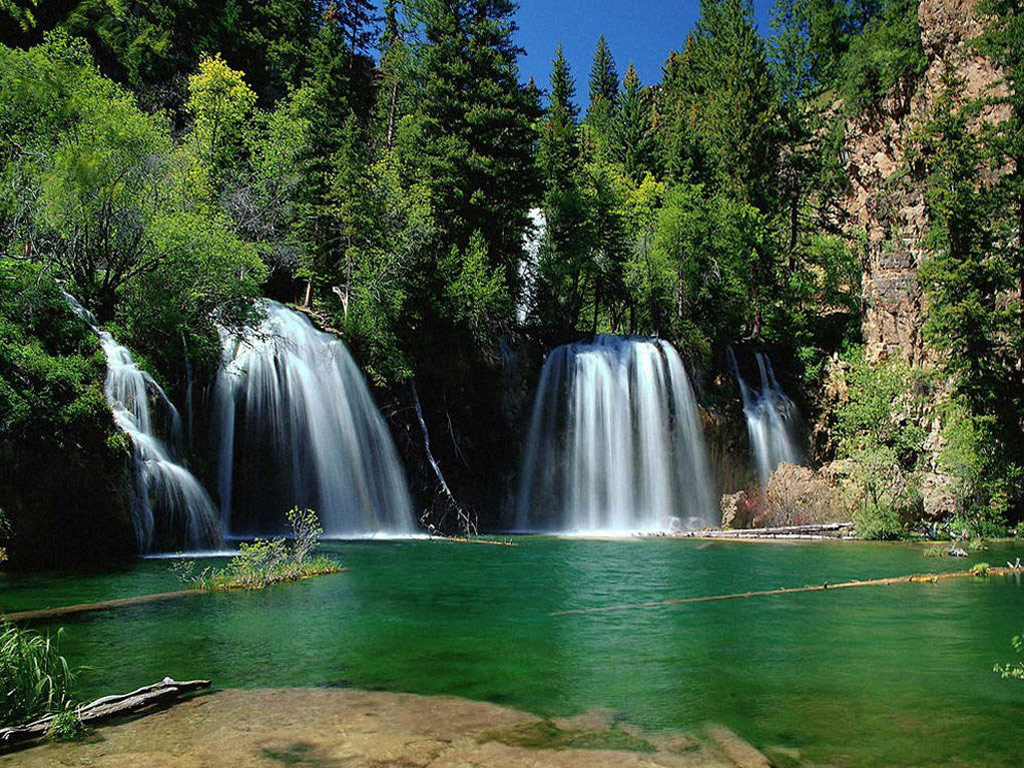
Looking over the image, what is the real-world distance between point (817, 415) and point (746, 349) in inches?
178

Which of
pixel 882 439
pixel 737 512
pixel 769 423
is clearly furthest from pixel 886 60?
pixel 737 512

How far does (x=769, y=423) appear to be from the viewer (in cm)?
3497

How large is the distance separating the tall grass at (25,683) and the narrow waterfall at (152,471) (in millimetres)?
11723

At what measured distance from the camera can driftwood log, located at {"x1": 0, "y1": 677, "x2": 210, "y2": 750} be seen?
5297mm

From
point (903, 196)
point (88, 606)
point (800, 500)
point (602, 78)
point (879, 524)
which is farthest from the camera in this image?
point (602, 78)

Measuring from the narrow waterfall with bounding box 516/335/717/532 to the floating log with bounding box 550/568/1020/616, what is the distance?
50.0 ft

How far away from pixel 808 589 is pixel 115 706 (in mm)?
11904

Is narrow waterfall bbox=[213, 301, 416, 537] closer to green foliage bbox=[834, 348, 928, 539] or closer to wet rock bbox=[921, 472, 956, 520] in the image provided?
green foliage bbox=[834, 348, 928, 539]

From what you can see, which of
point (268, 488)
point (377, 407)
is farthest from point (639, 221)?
point (268, 488)

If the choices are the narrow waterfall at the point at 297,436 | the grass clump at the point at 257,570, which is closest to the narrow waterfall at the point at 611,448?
the narrow waterfall at the point at 297,436

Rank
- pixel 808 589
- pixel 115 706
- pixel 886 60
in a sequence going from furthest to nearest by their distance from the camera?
pixel 886 60
pixel 808 589
pixel 115 706

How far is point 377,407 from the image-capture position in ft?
89.9

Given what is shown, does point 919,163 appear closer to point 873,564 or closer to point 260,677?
point 873,564

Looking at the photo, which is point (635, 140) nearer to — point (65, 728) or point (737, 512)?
point (737, 512)
